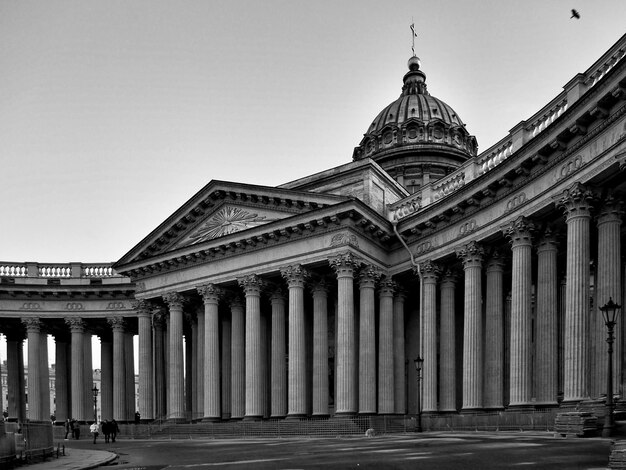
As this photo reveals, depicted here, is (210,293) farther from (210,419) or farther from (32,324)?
A: (32,324)

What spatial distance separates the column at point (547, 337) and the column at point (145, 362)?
2876 cm

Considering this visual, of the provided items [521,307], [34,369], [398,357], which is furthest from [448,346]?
[34,369]

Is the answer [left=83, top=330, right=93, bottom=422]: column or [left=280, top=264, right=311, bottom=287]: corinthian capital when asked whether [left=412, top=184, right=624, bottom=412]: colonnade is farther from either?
[left=83, top=330, right=93, bottom=422]: column

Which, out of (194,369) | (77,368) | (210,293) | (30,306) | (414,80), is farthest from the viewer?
(414,80)

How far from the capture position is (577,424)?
22.6 meters

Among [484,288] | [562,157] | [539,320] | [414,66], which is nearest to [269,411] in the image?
[484,288]

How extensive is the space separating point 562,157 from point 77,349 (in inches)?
1652

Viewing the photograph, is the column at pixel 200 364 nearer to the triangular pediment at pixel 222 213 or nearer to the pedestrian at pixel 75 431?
the triangular pediment at pixel 222 213

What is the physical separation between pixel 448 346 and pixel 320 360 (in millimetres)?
7498

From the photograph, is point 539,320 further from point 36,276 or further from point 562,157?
point 36,276

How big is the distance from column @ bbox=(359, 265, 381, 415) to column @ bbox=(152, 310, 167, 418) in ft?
56.8

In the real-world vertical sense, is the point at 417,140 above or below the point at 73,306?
above

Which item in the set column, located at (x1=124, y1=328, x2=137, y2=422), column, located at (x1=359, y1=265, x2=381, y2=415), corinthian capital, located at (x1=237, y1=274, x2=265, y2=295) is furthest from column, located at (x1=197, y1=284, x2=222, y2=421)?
column, located at (x1=124, y1=328, x2=137, y2=422)

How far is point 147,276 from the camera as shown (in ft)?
164
